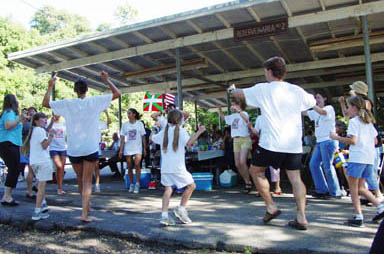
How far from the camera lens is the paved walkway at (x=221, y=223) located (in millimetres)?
3703

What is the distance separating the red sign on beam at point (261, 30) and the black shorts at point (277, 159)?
4314 mm

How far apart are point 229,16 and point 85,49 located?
4.44 meters

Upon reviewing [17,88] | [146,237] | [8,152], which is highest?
[17,88]

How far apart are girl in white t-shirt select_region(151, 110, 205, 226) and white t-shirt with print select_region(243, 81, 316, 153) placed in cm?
94

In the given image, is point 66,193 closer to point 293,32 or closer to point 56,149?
point 56,149

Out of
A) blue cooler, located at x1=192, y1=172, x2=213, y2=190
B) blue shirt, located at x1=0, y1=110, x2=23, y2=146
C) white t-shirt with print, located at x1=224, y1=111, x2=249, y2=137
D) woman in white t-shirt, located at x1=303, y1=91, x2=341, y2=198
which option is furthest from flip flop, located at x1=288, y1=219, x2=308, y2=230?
blue shirt, located at x1=0, y1=110, x2=23, y2=146

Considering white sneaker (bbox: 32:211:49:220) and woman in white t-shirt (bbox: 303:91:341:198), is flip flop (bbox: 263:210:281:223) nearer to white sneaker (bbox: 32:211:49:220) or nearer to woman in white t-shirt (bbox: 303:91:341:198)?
woman in white t-shirt (bbox: 303:91:341:198)

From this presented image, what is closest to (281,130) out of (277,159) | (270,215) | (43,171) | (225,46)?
(277,159)

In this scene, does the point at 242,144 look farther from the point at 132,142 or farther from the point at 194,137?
the point at 194,137

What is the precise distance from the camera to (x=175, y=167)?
4730mm

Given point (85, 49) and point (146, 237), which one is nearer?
point (146, 237)

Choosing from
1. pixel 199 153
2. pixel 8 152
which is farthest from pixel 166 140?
pixel 199 153

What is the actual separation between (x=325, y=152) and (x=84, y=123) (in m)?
4.07

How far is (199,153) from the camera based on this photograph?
833 centimetres
